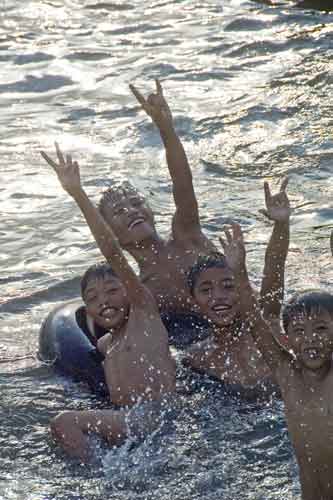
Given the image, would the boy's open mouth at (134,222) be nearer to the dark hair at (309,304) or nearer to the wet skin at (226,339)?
the wet skin at (226,339)

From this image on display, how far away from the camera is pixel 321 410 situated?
184 inches

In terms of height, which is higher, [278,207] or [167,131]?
[167,131]

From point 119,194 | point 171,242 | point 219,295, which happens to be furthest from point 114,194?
point 219,295

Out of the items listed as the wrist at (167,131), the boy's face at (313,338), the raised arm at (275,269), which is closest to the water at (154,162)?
the raised arm at (275,269)

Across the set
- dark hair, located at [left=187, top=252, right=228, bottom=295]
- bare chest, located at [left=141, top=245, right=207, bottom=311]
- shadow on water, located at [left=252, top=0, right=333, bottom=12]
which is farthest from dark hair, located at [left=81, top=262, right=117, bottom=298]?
shadow on water, located at [left=252, top=0, right=333, bottom=12]

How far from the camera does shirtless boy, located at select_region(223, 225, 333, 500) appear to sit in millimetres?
4680

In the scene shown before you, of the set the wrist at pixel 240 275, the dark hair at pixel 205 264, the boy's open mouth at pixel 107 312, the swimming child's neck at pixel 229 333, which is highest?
the wrist at pixel 240 275

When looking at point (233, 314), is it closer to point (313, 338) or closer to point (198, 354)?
point (198, 354)

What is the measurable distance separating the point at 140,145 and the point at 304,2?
374cm

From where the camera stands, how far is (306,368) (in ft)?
15.5

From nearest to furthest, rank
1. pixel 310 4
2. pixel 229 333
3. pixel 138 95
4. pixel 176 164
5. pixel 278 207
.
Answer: pixel 278 207
pixel 229 333
pixel 138 95
pixel 176 164
pixel 310 4

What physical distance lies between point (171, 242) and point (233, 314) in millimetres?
1131

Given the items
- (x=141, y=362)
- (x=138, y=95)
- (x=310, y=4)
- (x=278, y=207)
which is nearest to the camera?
(x=278, y=207)

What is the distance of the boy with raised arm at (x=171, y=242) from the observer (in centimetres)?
663
